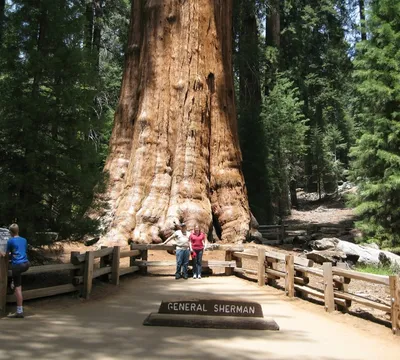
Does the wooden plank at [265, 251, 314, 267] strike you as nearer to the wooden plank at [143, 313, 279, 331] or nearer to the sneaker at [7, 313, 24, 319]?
the wooden plank at [143, 313, 279, 331]

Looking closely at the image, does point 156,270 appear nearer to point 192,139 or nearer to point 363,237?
point 192,139

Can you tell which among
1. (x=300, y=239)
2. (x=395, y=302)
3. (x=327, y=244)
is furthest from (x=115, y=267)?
(x=300, y=239)

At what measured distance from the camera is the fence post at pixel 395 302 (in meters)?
6.70

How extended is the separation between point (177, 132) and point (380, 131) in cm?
832

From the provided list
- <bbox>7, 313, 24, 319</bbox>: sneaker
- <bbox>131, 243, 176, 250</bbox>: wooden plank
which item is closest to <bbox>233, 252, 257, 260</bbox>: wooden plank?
<bbox>131, 243, 176, 250</bbox>: wooden plank

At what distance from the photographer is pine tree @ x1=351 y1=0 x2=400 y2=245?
17578 mm

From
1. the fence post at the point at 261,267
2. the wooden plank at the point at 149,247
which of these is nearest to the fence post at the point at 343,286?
the fence post at the point at 261,267

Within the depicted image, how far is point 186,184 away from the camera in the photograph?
14031 millimetres

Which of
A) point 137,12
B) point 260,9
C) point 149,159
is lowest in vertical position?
point 149,159

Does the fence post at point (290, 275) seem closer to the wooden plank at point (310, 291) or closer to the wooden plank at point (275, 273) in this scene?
the wooden plank at point (310, 291)

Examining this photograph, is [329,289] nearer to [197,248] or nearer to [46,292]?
[197,248]

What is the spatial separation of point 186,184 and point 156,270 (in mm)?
2837

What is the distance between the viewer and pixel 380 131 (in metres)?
18.3

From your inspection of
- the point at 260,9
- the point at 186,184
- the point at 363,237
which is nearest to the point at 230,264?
the point at 186,184
